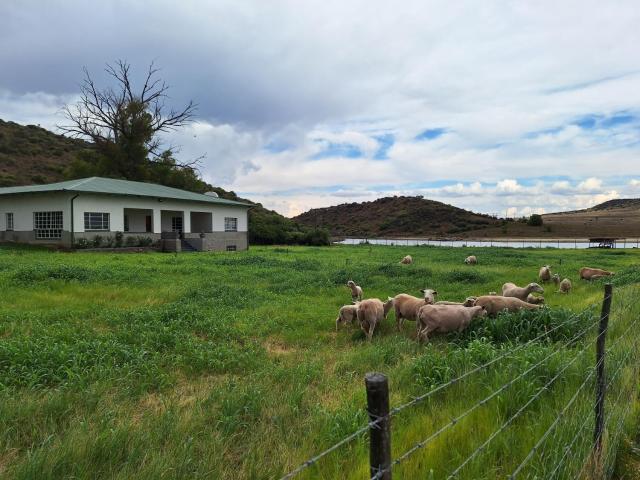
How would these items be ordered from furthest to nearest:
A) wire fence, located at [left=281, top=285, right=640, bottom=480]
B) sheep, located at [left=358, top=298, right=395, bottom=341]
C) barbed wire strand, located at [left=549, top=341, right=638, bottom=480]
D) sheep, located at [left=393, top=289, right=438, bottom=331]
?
sheep, located at [left=393, top=289, right=438, bottom=331] → sheep, located at [left=358, top=298, right=395, bottom=341] → wire fence, located at [left=281, top=285, right=640, bottom=480] → barbed wire strand, located at [left=549, top=341, right=638, bottom=480]

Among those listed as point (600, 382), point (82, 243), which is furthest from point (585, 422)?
point (82, 243)

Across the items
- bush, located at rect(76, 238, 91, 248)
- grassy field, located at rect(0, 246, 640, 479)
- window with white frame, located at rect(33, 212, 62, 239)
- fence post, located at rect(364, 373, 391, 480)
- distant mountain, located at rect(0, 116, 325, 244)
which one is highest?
distant mountain, located at rect(0, 116, 325, 244)

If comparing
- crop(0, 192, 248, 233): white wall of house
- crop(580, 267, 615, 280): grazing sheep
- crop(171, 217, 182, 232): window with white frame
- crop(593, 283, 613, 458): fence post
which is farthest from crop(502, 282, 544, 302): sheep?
crop(171, 217, 182, 232): window with white frame

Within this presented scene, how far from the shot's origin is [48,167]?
59.2 metres

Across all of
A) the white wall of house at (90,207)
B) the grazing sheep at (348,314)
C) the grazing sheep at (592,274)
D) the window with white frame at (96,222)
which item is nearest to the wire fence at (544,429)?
the grazing sheep at (348,314)

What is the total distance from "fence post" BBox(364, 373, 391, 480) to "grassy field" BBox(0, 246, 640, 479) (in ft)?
4.97

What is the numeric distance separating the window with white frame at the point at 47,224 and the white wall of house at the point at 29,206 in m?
0.33

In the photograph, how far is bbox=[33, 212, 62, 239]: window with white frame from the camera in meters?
26.8

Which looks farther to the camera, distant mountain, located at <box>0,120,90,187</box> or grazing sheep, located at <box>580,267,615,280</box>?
distant mountain, located at <box>0,120,90,187</box>

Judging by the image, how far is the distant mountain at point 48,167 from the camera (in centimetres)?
5203

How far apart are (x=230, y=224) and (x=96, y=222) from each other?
13084mm

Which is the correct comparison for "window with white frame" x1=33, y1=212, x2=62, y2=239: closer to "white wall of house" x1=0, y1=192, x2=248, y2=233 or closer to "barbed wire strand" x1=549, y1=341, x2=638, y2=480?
"white wall of house" x1=0, y1=192, x2=248, y2=233

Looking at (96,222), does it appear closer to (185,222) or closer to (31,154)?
(185,222)

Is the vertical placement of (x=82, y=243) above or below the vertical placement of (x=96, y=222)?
below
